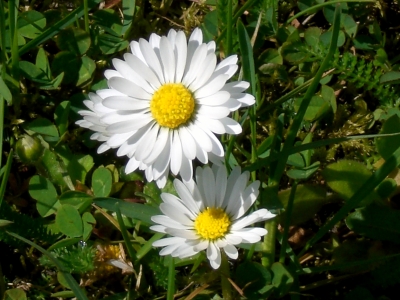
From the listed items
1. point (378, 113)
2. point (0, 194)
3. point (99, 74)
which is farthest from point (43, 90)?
point (378, 113)


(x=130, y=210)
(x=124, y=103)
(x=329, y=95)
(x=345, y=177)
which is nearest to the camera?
(x=124, y=103)

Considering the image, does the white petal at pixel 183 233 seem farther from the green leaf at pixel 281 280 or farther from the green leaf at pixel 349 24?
the green leaf at pixel 349 24

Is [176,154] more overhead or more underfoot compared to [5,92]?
more underfoot

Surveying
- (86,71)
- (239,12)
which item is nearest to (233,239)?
(239,12)

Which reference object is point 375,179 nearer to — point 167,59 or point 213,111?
point 213,111

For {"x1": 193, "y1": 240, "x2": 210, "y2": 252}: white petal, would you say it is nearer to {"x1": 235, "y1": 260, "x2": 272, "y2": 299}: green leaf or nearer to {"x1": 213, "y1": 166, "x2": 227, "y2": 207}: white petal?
{"x1": 213, "y1": 166, "x2": 227, "y2": 207}: white petal

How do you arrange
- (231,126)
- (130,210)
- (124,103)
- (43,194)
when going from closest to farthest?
1. (231,126)
2. (124,103)
3. (130,210)
4. (43,194)

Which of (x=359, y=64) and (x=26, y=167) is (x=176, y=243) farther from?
(x=359, y=64)
